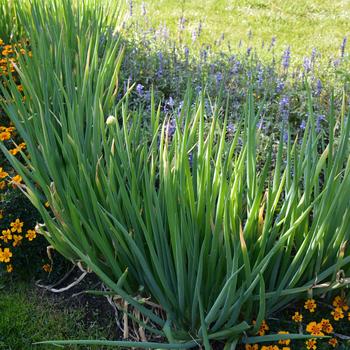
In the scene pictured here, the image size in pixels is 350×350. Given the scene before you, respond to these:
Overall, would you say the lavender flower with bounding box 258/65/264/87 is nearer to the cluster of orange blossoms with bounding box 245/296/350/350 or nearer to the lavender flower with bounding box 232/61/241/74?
the lavender flower with bounding box 232/61/241/74

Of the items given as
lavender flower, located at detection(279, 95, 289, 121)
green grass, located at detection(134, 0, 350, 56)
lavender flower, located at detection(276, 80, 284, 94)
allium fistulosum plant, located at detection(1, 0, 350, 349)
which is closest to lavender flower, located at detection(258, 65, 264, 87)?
lavender flower, located at detection(276, 80, 284, 94)

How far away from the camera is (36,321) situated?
7.07 ft

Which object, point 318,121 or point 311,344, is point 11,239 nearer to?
point 311,344

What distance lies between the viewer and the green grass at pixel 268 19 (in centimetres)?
525

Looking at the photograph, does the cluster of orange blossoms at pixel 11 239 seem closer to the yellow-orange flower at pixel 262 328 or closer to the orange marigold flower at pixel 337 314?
the yellow-orange flower at pixel 262 328

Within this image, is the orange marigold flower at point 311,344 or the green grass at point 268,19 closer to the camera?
the orange marigold flower at point 311,344

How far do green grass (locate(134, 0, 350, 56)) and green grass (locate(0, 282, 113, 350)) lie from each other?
3.44 m

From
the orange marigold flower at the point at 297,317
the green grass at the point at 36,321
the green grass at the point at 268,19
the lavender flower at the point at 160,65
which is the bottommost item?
the green grass at the point at 36,321

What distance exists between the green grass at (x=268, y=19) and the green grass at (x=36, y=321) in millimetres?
3444

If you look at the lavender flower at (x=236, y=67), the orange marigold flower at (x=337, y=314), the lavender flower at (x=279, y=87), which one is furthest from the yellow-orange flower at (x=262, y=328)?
the lavender flower at (x=236, y=67)

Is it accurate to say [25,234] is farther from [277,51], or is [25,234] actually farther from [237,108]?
[277,51]

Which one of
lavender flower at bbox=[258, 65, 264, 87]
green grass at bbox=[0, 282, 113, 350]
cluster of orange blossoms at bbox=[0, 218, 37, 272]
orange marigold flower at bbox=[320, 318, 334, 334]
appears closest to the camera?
orange marigold flower at bbox=[320, 318, 334, 334]

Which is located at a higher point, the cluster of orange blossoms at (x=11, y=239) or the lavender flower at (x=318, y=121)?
the lavender flower at (x=318, y=121)

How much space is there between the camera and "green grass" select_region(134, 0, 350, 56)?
5246 millimetres
